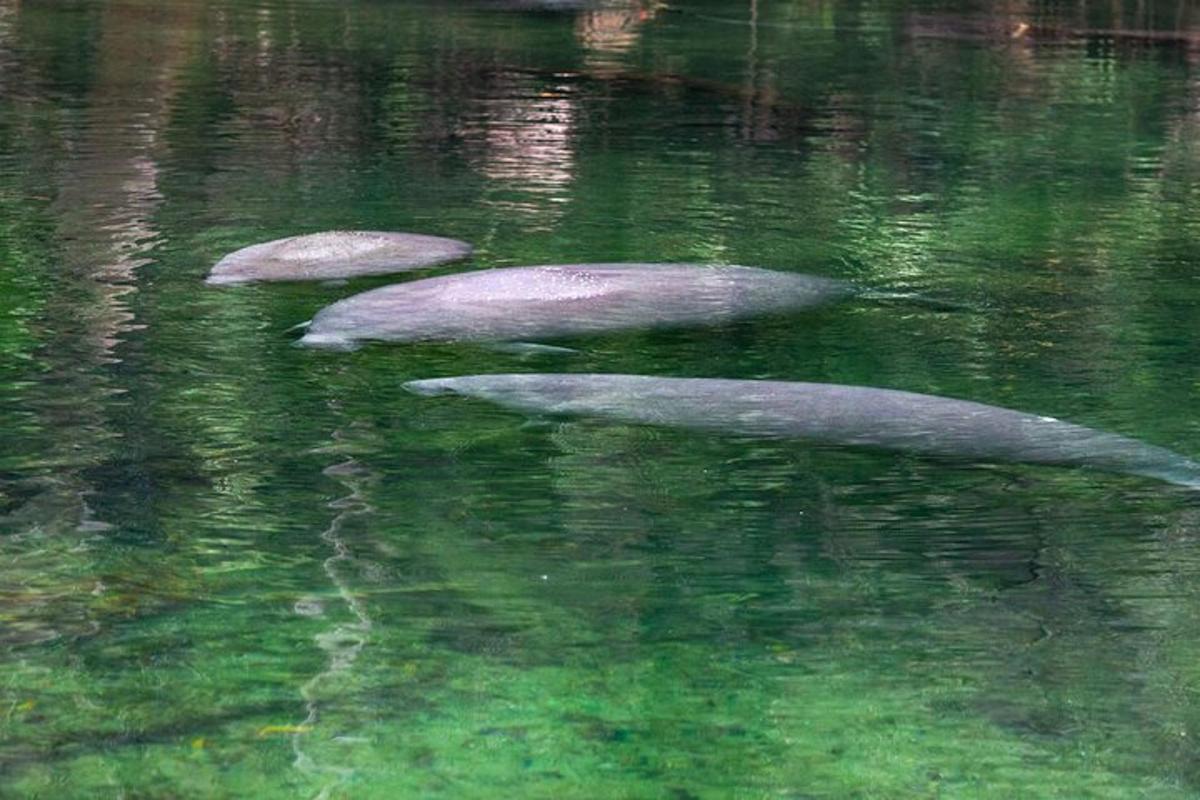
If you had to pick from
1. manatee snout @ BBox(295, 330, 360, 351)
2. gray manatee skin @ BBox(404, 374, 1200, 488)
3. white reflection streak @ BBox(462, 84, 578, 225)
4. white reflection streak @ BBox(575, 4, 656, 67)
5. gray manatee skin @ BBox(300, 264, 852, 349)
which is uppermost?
white reflection streak @ BBox(575, 4, 656, 67)

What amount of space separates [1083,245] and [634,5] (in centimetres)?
1380

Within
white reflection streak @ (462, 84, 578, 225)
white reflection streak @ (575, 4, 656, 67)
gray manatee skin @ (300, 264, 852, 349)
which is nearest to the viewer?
gray manatee skin @ (300, 264, 852, 349)

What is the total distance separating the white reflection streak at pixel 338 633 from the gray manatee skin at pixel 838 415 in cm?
77

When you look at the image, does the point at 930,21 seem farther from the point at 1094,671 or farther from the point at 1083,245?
the point at 1094,671

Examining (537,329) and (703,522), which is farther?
(537,329)

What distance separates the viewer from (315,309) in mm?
7965

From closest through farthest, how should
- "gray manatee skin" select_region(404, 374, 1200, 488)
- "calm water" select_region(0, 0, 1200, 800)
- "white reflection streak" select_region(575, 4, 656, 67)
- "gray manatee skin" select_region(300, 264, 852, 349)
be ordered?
"calm water" select_region(0, 0, 1200, 800) → "gray manatee skin" select_region(404, 374, 1200, 488) → "gray manatee skin" select_region(300, 264, 852, 349) → "white reflection streak" select_region(575, 4, 656, 67)

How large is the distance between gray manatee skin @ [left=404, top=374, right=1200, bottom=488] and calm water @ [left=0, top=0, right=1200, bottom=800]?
0.10 metres

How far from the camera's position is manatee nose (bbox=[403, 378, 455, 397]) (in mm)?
6570

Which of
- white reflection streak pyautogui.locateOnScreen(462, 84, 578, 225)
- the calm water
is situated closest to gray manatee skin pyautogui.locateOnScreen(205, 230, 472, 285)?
the calm water

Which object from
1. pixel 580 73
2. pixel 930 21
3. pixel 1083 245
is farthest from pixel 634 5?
pixel 1083 245

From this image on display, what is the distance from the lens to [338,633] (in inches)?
179

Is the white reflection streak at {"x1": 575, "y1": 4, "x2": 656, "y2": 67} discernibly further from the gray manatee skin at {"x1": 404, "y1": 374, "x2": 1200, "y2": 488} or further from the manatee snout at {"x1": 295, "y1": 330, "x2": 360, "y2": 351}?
the gray manatee skin at {"x1": 404, "y1": 374, "x2": 1200, "y2": 488}

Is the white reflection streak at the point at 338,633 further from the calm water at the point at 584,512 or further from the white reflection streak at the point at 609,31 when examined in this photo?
the white reflection streak at the point at 609,31
